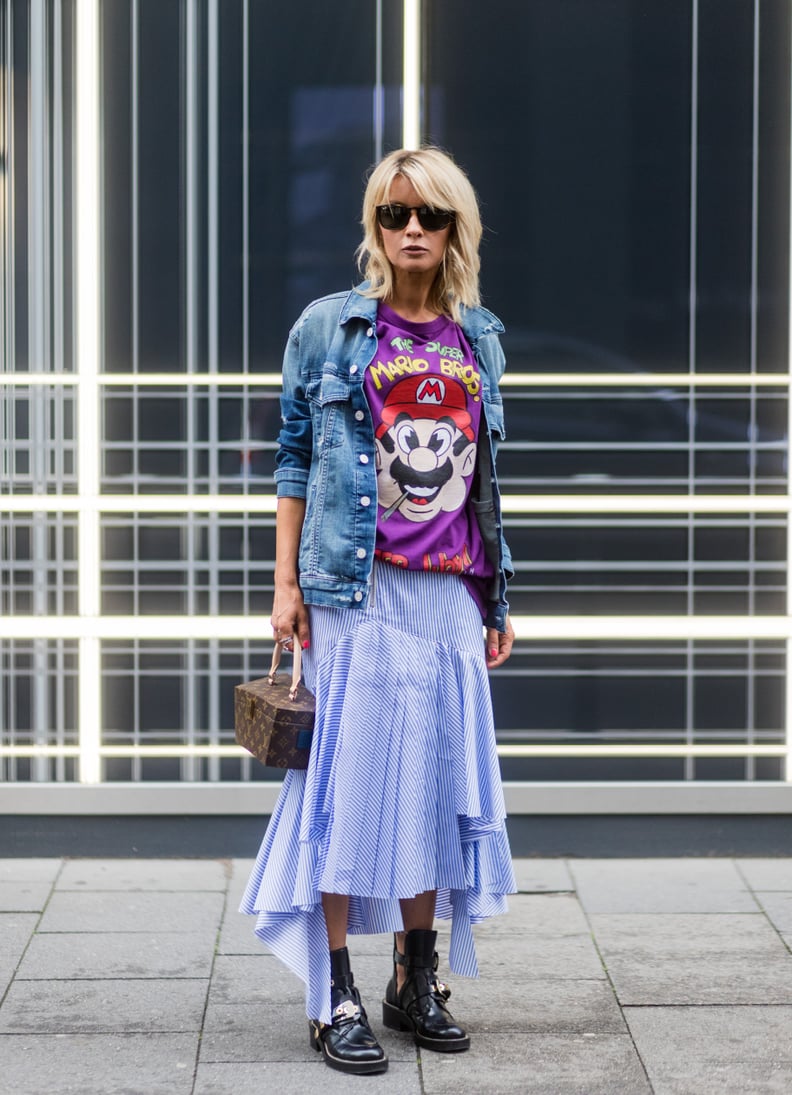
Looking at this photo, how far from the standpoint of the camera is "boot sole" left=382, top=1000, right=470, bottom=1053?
11.0 feet

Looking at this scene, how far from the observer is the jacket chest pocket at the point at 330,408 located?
3271mm

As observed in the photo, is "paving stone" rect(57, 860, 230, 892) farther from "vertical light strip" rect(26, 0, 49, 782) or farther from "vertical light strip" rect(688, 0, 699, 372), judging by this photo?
"vertical light strip" rect(688, 0, 699, 372)

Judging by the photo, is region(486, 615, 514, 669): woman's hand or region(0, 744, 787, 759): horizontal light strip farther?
region(0, 744, 787, 759): horizontal light strip

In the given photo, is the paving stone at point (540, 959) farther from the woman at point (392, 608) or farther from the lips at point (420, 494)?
the lips at point (420, 494)

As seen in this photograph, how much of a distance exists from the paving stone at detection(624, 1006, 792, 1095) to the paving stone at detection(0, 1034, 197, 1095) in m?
1.00

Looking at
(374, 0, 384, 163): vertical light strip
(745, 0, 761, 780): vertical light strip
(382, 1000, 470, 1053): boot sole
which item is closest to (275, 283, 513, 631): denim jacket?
(382, 1000, 470, 1053): boot sole

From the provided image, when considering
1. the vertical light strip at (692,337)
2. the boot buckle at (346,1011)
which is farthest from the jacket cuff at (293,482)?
the vertical light strip at (692,337)

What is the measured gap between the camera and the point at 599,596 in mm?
4855

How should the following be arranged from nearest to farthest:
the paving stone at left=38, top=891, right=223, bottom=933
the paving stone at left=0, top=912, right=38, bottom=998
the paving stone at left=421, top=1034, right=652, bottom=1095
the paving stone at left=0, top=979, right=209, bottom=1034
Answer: the paving stone at left=421, top=1034, right=652, bottom=1095
the paving stone at left=0, top=979, right=209, bottom=1034
the paving stone at left=0, top=912, right=38, bottom=998
the paving stone at left=38, top=891, right=223, bottom=933

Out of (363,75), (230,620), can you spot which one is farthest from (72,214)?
(230,620)

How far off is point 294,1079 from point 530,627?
1.94 metres

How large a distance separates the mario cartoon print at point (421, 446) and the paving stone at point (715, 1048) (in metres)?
1.27

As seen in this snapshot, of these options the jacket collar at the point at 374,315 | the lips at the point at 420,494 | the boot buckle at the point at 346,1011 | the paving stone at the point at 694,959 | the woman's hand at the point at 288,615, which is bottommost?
the paving stone at the point at 694,959

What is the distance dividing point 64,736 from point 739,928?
2.12 m
